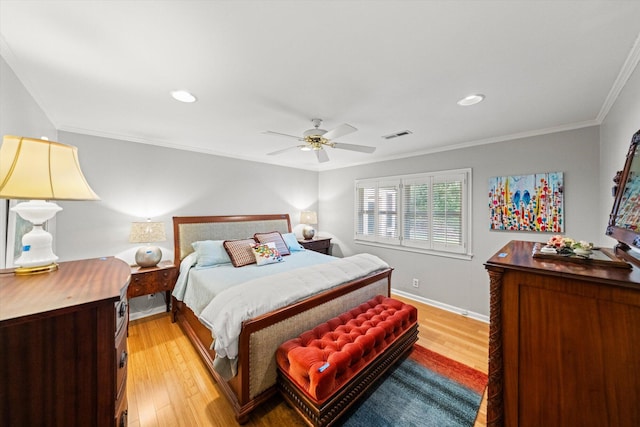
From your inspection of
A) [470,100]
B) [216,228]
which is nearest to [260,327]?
[216,228]

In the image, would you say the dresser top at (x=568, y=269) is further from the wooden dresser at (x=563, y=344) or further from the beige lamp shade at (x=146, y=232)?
the beige lamp shade at (x=146, y=232)

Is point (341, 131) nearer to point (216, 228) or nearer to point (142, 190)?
point (216, 228)

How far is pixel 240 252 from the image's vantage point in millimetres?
3262

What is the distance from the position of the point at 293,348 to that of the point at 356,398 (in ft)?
1.96

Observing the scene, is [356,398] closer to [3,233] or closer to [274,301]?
[274,301]

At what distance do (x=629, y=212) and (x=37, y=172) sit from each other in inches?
115

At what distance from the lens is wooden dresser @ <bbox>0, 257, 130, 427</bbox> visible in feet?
2.50

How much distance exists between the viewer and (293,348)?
70.1 inches

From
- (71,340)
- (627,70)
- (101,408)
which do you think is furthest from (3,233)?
(627,70)

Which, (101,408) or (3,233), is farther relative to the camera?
(3,233)

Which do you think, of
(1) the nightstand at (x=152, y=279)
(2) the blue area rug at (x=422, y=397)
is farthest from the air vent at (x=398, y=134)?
(1) the nightstand at (x=152, y=279)

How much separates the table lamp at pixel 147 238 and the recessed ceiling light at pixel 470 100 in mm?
3653

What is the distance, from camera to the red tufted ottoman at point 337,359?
1559mm

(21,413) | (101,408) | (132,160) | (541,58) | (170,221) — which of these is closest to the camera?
(21,413)
